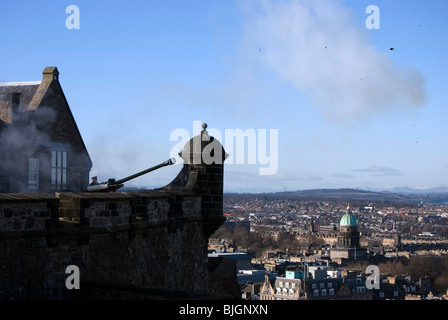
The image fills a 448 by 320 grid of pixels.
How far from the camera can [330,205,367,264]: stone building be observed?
6836 inches

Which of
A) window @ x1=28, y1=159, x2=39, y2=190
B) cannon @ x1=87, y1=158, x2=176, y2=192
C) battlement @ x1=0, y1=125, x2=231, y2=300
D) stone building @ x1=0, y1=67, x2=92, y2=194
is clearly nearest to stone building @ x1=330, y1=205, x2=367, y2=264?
stone building @ x1=0, y1=67, x2=92, y2=194

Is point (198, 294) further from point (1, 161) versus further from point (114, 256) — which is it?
point (1, 161)

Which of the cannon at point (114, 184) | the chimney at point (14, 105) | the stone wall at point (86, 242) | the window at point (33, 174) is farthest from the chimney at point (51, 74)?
the stone wall at point (86, 242)

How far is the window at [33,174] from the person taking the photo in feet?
67.7

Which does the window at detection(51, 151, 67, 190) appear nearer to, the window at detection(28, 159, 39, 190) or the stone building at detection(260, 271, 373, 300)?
the window at detection(28, 159, 39, 190)

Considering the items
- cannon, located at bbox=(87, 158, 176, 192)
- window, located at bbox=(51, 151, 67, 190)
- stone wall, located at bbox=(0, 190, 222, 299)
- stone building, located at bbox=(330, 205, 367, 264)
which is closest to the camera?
stone wall, located at bbox=(0, 190, 222, 299)

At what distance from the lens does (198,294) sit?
358 inches

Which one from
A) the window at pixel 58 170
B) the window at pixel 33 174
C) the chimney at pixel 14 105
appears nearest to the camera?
the chimney at pixel 14 105

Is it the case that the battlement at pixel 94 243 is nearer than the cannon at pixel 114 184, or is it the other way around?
the battlement at pixel 94 243

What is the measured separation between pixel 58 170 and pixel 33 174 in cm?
84

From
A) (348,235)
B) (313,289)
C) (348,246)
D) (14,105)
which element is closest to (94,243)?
(14,105)

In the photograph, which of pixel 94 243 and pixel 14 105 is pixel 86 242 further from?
pixel 14 105

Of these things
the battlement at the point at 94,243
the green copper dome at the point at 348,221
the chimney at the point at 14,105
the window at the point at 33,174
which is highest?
the chimney at the point at 14,105

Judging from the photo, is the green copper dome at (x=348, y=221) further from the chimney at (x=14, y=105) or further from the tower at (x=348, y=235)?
the chimney at (x=14, y=105)
